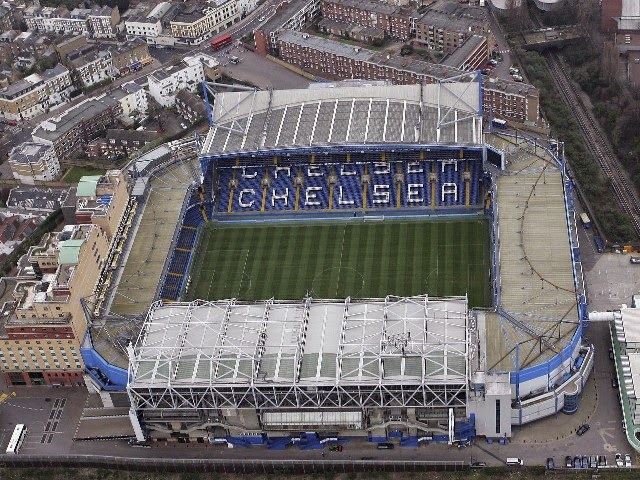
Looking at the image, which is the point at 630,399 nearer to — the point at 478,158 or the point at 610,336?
the point at 610,336

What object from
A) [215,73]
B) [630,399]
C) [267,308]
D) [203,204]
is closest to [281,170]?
[203,204]

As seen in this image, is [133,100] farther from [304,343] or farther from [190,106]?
[304,343]

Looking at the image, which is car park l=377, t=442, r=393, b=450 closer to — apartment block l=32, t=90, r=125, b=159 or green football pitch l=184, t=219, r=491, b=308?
green football pitch l=184, t=219, r=491, b=308

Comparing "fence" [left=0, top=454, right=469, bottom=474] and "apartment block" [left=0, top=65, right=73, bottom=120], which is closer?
"fence" [left=0, top=454, right=469, bottom=474]

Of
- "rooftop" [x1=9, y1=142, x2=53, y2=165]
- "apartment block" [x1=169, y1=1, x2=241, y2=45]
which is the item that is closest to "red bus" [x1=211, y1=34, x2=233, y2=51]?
"apartment block" [x1=169, y1=1, x2=241, y2=45]

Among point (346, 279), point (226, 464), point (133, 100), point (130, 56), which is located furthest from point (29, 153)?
point (226, 464)

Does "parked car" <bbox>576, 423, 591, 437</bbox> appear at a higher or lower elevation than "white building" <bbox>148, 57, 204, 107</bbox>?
lower

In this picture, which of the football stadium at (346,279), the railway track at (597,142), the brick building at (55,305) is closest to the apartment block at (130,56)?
the football stadium at (346,279)
